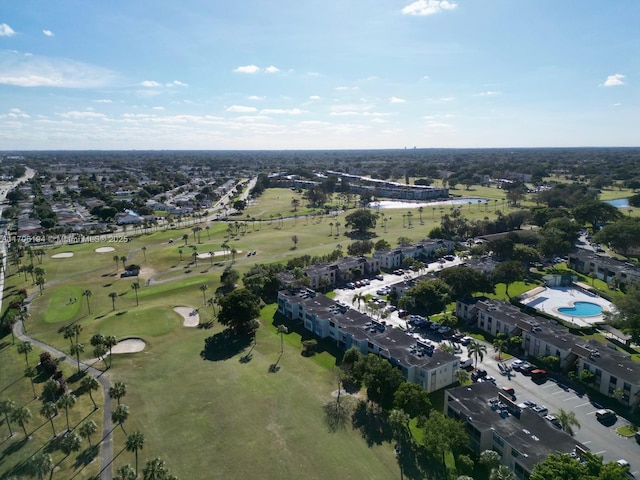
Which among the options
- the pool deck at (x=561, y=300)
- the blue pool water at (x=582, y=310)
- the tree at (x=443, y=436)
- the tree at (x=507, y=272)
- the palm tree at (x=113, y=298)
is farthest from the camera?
the tree at (x=507, y=272)

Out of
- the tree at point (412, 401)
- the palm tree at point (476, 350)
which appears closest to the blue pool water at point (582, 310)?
the palm tree at point (476, 350)

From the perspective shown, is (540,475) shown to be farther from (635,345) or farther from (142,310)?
(142,310)

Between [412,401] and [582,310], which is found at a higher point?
[412,401]

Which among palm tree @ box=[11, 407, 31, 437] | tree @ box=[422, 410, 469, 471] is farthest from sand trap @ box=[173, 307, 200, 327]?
tree @ box=[422, 410, 469, 471]

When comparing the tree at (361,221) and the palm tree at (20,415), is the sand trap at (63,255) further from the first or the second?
the tree at (361,221)

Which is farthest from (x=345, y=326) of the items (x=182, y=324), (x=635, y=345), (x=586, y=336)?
(x=635, y=345)

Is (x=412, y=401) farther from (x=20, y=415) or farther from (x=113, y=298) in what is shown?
(x=113, y=298)

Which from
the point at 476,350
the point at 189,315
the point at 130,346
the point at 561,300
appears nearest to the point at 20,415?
the point at 130,346
